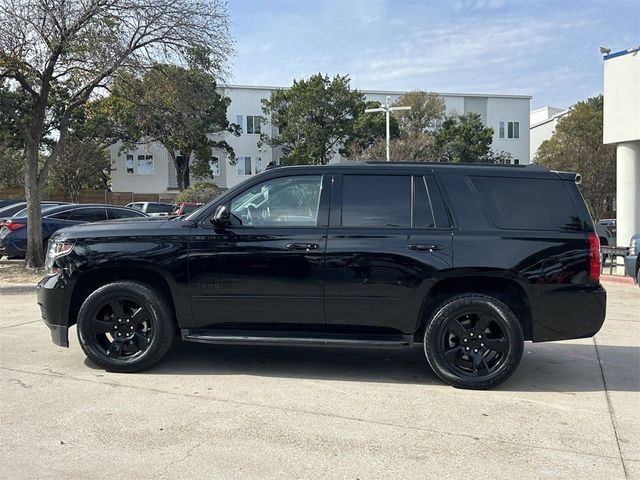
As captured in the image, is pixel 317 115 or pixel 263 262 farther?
pixel 317 115

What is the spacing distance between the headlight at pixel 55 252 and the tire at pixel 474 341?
3.50m

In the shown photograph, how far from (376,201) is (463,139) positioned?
44.2 meters

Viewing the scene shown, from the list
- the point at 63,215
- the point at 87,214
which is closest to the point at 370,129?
the point at 87,214

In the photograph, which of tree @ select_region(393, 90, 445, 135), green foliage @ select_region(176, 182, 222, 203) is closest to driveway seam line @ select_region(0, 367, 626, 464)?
green foliage @ select_region(176, 182, 222, 203)

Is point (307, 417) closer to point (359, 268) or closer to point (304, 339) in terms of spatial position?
point (304, 339)

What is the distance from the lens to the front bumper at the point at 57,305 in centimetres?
542

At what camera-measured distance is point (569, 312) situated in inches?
203

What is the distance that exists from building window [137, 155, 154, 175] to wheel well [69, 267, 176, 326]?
45.4 metres

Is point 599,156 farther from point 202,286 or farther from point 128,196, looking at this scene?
point 128,196

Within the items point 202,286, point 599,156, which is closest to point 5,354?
point 202,286

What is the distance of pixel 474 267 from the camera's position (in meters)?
5.08

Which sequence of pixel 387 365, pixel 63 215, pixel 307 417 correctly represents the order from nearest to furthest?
pixel 307 417, pixel 387 365, pixel 63 215

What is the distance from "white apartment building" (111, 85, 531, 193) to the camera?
48781 mm

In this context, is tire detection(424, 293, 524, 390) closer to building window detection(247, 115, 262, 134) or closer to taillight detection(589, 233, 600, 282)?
taillight detection(589, 233, 600, 282)
